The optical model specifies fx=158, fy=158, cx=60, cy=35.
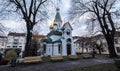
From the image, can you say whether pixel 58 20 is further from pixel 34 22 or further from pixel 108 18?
pixel 34 22

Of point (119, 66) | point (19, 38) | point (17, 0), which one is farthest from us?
point (19, 38)

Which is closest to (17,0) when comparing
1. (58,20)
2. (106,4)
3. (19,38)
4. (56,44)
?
(106,4)

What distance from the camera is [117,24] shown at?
2983cm

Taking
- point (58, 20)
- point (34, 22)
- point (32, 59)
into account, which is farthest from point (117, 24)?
point (58, 20)

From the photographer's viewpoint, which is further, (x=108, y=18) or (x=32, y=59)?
(x=108, y=18)

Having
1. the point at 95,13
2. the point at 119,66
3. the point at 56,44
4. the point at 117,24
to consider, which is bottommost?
the point at 119,66

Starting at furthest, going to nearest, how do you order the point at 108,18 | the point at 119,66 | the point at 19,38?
1. the point at 19,38
2. the point at 108,18
3. the point at 119,66

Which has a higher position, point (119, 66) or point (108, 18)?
point (108, 18)

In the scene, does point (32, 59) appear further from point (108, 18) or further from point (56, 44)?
point (56, 44)

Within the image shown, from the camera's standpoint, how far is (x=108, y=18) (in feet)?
97.0

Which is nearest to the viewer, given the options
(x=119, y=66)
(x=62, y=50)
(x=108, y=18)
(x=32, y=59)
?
(x=119, y=66)

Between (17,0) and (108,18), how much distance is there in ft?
54.9

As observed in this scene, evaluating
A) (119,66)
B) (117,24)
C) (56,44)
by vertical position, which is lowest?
(119,66)

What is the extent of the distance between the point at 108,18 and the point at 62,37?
17477mm
